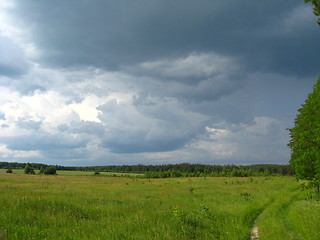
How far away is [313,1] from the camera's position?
1524cm

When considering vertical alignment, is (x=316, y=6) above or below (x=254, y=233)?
above

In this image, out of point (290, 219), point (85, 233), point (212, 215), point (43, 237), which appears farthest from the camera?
point (212, 215)

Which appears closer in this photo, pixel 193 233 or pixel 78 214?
pixel 193 233

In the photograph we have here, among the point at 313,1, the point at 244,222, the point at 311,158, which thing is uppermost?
the point at 313,1

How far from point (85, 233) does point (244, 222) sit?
896 centimetres

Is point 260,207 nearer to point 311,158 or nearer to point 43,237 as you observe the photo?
point 311,158

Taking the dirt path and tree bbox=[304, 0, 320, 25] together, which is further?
tree bbox=[304, 0, 320, 25]

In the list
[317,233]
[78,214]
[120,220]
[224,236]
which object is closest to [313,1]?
[317,233]

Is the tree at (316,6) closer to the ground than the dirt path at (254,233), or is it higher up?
higher up

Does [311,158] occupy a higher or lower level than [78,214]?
higher

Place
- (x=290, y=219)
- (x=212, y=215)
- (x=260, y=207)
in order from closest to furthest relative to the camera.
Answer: (x=290, y=219)
(x=212, y=215)
(x=260, y=207)

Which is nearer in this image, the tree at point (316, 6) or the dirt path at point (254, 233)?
the dirt path at point (254, 233)

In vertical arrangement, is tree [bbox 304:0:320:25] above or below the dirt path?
above

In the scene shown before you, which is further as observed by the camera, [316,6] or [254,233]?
[316,6]
